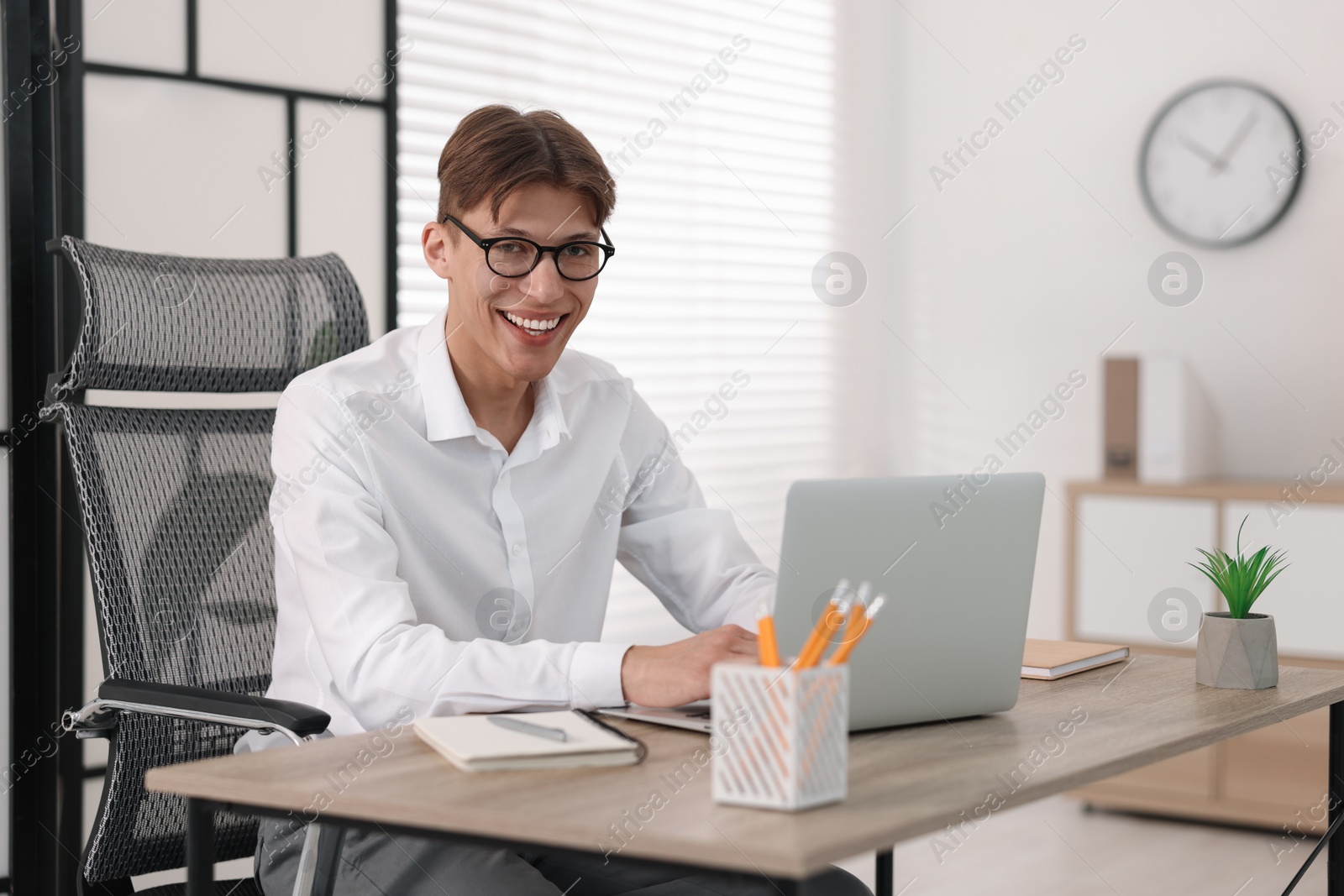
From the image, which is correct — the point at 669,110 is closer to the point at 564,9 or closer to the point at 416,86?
the point at 564,9

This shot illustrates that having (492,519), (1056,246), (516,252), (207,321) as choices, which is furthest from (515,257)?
(1056,246)

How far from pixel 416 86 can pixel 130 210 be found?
2.92 feet

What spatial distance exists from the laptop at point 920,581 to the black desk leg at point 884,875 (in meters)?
0.54

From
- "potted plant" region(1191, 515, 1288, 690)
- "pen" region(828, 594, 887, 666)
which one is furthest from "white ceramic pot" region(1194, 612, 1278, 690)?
"pen" region(828, 594, 887, 666)

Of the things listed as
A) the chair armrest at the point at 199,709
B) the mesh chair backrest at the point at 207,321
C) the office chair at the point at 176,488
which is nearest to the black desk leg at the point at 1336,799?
the chair armrest at the point at 199,709

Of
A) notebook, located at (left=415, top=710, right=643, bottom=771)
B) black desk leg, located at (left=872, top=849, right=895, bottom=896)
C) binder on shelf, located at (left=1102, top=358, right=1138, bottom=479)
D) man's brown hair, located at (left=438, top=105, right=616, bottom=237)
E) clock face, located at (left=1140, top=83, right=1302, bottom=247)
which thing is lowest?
black desk leg, located at (left=872, top=849, right=895, bottom=896)

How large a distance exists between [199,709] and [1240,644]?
3.49 ft

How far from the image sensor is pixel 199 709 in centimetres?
134

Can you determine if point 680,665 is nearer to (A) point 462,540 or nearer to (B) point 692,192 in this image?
(A) point 462,540

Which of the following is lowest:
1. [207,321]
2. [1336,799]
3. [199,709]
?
[1336,799]

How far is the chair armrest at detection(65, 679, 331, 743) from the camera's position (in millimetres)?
1282

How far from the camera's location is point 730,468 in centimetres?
386

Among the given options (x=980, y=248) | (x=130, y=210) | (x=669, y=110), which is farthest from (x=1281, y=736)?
(x=130, y=210)

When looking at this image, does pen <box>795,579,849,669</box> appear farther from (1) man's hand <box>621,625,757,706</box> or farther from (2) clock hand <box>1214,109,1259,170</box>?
(2) clock hand <box>1214,109,1259,170</box>
